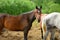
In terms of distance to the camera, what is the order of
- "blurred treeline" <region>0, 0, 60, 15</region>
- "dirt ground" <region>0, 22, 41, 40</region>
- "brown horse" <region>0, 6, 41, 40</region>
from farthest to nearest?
"blurred treeline" <region>0, 0, 60, 15</region>, "dirt ground" <region>0, 22, 41, 40</region>, "brown horse" <region>0, 6, 41, 40</region>

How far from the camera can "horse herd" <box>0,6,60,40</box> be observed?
6496mm

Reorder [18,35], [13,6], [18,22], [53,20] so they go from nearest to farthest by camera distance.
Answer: [53,20]
[18,22]
[18,35]
[13,6]

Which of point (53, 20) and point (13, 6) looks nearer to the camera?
point (53, 20)

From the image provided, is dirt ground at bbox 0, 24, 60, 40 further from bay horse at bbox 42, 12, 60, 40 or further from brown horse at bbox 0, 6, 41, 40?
bay horse at bbox 42, 12, 60, 40

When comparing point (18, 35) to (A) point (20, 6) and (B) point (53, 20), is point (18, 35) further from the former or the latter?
(A) point (20, 6)

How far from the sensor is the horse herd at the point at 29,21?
256 inches

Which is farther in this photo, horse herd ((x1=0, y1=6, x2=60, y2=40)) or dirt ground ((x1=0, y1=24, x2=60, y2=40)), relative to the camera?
dirt ground ((x1=0, y1=24, x2=60, y2=40))

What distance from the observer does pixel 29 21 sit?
6.71 m

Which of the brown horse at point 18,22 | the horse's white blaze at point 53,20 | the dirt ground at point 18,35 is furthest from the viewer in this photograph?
the dirt ground at point 18,35

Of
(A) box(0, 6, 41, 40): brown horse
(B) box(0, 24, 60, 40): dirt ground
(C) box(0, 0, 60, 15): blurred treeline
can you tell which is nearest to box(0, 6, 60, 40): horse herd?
(A) box(0, 6, 41, 40): brown horse

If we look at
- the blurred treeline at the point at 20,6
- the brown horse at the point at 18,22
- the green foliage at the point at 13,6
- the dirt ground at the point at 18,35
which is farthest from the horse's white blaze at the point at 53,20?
the green foliage at the point at 13,6

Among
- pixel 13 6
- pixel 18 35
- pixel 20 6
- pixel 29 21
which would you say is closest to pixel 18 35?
pixel 18 35

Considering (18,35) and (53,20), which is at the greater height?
(53,20)

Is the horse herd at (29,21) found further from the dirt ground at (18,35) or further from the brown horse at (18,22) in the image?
the dirt ground at (18,35)
